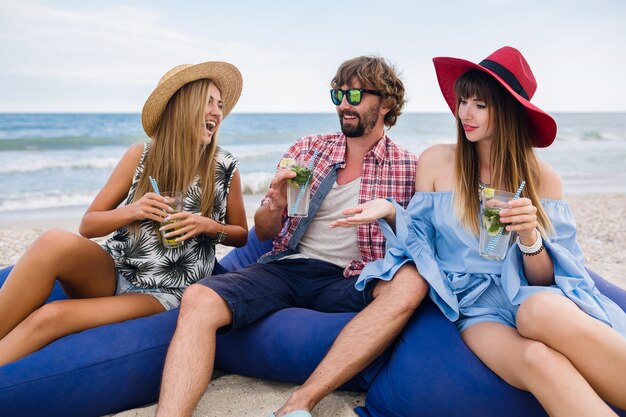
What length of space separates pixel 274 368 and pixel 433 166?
135 centimetres

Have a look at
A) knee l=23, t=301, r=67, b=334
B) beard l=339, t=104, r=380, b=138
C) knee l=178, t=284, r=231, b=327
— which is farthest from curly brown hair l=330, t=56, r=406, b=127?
knee l=23, t=301, r=67, b=334

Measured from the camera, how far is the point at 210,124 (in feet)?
11.0

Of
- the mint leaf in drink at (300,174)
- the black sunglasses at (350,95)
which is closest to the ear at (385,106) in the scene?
the black sunglasses at (350,95)

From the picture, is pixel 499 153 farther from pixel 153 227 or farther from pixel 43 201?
pixel 43 201

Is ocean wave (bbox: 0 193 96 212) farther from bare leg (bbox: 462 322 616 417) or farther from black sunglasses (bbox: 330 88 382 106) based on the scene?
bare leg (bbox: 462 322 616 417)

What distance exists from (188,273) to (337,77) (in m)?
1.49

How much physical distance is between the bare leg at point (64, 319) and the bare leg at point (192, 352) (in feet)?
1.54

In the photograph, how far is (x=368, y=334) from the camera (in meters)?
2.61

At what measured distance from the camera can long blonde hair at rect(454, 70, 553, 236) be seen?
2879 mm

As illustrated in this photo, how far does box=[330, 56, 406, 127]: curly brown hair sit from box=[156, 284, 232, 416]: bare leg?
1.60 metres

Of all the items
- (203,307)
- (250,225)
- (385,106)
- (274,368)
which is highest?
(385,106)

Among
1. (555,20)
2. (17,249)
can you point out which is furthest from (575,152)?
(17,249)

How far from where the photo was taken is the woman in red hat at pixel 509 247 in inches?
86.9

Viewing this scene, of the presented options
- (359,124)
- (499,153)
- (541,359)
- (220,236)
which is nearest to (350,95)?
(359,124)
